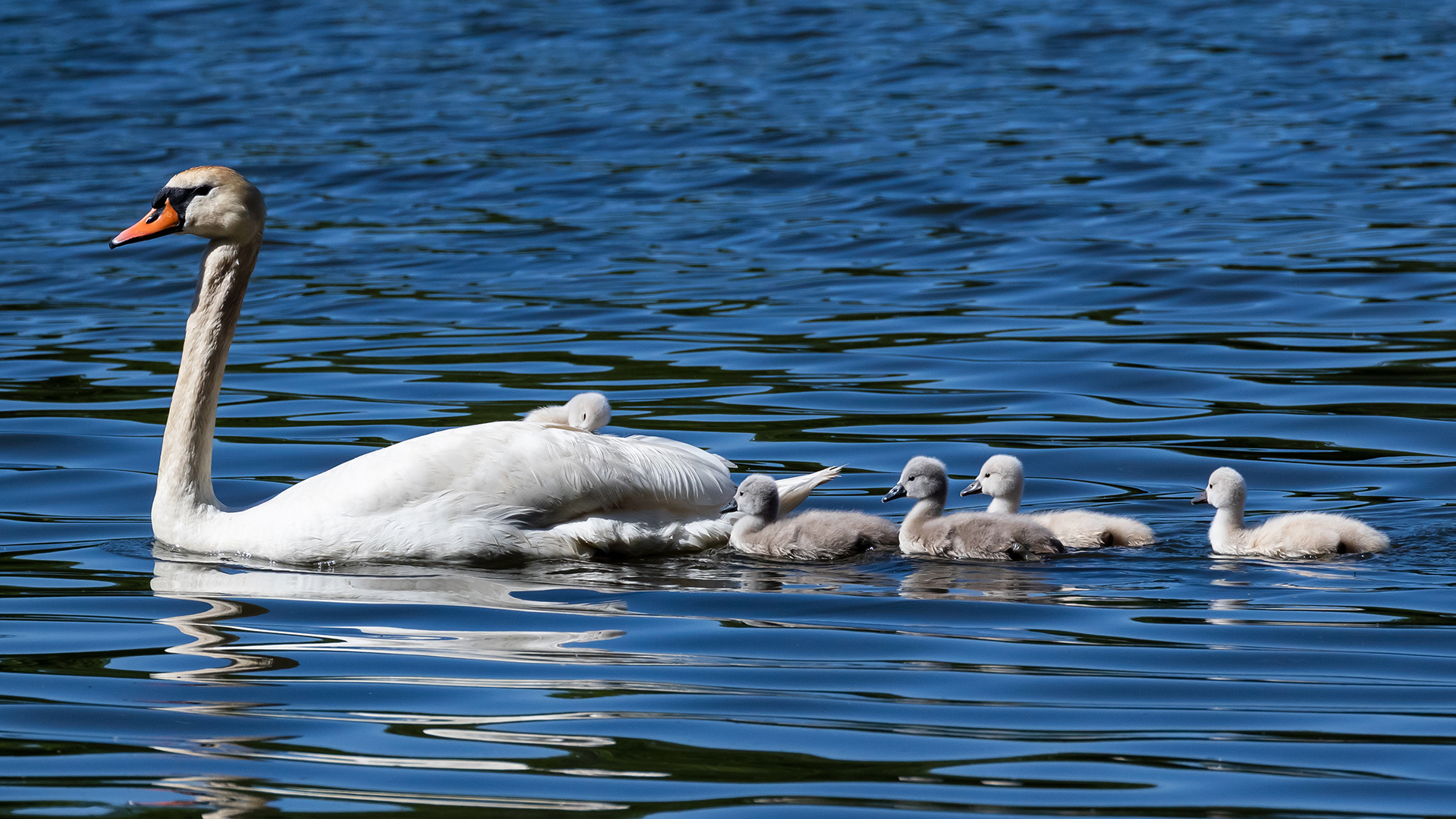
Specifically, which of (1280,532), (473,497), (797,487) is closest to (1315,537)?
(1280,532)

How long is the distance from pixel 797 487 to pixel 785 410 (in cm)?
278

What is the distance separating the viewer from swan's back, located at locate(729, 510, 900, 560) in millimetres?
7238

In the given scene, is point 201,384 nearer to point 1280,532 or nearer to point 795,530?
point 795,530

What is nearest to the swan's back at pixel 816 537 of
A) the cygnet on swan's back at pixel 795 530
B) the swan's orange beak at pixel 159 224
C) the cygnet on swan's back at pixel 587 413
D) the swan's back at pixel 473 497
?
the cygnet on swan's back at pixel 795 530

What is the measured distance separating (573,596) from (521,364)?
17.5 ft

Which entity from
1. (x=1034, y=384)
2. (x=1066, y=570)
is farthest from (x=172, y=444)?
(x=1034, y=384)

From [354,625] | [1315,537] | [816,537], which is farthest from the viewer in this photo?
[816,537]

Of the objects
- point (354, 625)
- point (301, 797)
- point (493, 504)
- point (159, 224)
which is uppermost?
point (159, 224)

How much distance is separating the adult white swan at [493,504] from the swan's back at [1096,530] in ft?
2.97

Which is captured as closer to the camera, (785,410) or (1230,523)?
(1230,523)

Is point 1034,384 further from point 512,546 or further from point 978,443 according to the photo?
point 512,546

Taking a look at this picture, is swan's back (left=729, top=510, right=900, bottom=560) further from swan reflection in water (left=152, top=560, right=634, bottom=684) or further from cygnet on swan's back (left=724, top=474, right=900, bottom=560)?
swan reflection in water (left=152, top=560, right=634, bottom=684)

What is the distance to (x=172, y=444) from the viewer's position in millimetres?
7883

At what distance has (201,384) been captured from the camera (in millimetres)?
8047
